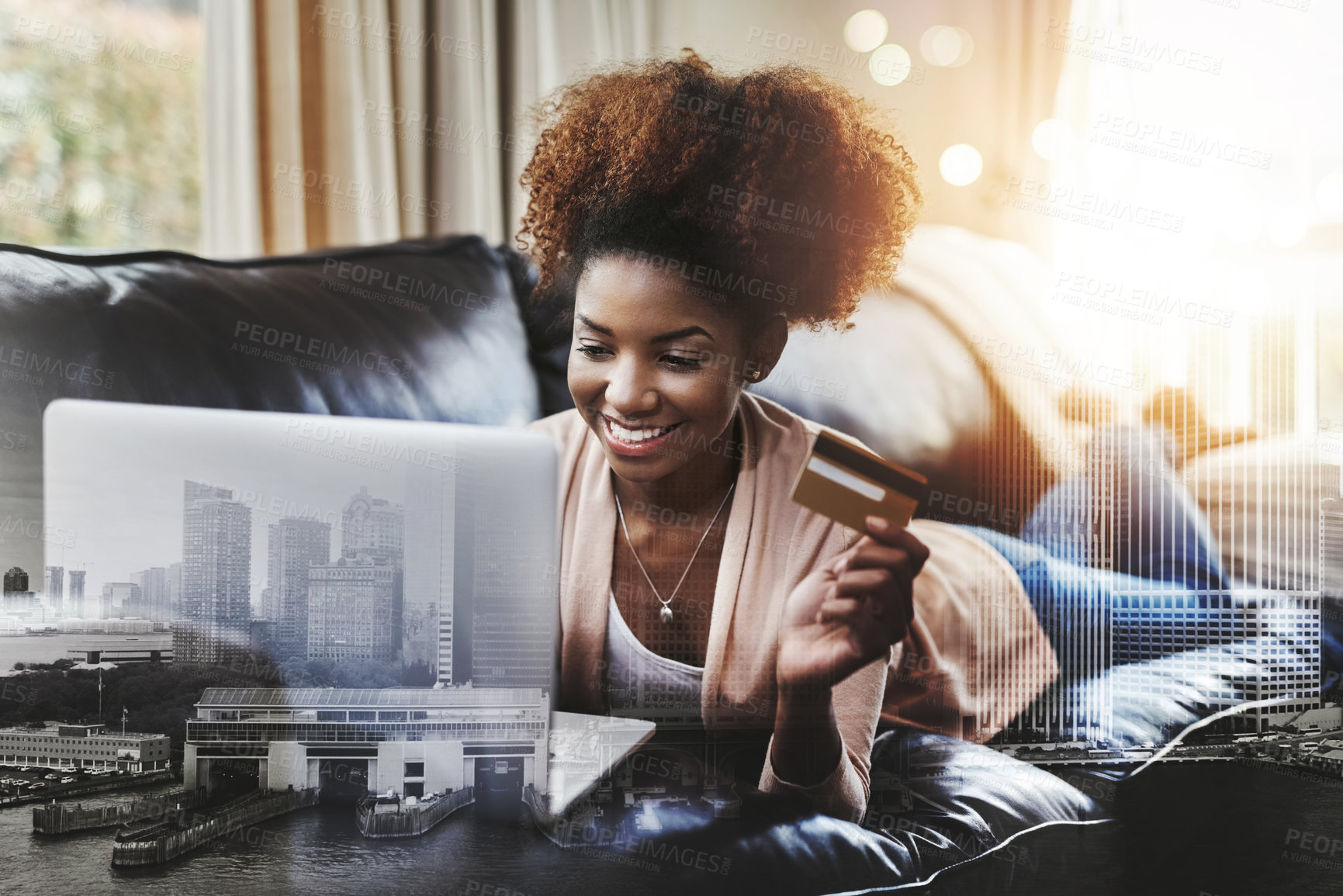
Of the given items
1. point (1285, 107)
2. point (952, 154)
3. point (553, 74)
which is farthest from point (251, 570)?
point (1285, 107)

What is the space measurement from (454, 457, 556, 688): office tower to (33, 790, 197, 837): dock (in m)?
0.47

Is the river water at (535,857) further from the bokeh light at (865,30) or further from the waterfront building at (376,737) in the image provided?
the bokeh light at (865,30)

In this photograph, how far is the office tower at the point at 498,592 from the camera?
1.67 metres

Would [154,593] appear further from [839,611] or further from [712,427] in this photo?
[839,611]

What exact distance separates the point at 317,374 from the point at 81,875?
834 mm

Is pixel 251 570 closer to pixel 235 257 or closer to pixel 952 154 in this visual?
pixel 235 257

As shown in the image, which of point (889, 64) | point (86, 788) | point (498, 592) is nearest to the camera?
point (86, 788)

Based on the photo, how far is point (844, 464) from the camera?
175 centimetres

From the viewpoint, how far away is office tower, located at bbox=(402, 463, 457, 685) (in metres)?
1.66

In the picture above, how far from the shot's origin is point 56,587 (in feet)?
5.23

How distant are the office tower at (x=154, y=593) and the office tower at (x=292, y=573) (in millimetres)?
146

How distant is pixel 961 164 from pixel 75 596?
5.29ft

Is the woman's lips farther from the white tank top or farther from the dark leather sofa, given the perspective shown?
the white tank top

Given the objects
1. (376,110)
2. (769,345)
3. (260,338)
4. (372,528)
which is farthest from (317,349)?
(769,345)
